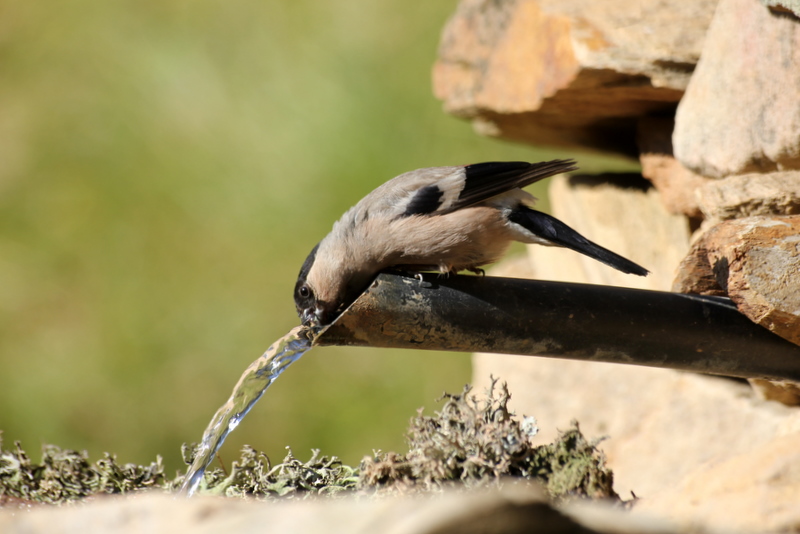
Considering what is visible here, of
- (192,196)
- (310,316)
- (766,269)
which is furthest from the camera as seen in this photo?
(192,196)

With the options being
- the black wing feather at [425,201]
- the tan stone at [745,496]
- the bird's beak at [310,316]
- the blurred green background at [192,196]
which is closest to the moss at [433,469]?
the tan stone at [745,496]

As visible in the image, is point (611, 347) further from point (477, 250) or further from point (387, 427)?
point (387, 427)

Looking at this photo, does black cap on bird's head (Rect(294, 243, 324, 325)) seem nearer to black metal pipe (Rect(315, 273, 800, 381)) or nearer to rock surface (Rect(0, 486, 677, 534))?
black metal pipe (Rect(315, 273, 800, 381))

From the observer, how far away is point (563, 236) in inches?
134

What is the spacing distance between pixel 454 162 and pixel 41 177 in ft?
11.9

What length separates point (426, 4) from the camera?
7.33 m

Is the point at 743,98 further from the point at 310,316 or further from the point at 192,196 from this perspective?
the point at 192,196

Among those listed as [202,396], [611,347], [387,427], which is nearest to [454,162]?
[387,427]

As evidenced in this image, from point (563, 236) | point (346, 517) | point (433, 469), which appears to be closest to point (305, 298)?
point (563, 236)

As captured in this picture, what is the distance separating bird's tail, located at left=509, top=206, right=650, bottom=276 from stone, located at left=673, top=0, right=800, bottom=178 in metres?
0.56

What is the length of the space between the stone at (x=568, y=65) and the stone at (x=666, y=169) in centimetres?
10

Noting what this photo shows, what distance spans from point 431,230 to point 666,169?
133 cm

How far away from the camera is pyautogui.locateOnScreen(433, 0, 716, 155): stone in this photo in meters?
3.61

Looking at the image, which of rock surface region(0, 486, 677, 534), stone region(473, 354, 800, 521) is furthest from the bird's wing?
rock surface region(0, 486, 677, 534)
